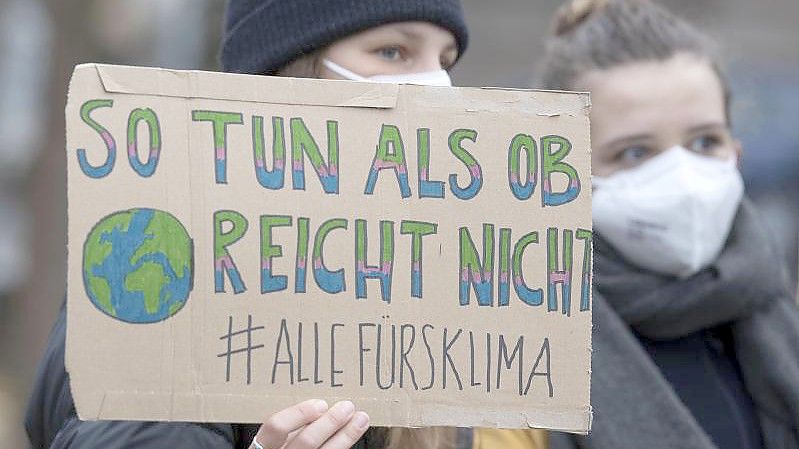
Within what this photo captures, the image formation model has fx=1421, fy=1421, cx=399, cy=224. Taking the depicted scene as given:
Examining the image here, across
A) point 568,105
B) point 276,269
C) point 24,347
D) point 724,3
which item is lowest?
point 24,347

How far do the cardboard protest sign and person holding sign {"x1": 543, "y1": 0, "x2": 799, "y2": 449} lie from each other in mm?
650

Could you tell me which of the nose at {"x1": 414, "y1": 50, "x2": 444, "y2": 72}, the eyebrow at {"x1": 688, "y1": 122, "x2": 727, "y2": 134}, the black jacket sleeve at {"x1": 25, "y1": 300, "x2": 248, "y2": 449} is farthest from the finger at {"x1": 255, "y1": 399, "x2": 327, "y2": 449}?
the eyebrow at {"x1": 688, "y1": 122, "x2": 727, "y2": 134}

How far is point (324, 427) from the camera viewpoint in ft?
7.17

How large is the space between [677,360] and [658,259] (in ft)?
0.75

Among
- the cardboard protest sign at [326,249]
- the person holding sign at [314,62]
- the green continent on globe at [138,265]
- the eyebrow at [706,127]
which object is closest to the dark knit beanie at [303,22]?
the person holding sign at [314,62]

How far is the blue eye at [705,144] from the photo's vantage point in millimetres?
3189

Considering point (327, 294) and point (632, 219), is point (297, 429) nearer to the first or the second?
point (327, 294)

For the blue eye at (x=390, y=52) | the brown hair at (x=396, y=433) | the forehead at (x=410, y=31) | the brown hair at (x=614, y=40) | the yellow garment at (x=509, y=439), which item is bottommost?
the yellow garment at (x=509, y=439)

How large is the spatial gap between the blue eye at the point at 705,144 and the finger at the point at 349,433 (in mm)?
1272

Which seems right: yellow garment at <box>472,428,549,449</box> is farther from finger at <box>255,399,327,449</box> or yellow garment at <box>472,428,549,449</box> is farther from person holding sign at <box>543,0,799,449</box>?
finger at <box>255,399,327,449</box>

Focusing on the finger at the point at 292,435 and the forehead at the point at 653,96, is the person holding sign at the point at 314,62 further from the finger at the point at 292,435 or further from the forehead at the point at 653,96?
the forehead at the point at 653,96

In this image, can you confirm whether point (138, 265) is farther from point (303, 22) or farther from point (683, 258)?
point (683, 258)

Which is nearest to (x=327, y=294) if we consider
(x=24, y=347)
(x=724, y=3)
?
(x=24, y=347)

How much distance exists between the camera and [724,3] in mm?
13148
